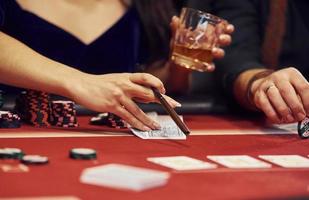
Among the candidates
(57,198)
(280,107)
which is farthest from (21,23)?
(57,198)

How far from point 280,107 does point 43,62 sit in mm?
638

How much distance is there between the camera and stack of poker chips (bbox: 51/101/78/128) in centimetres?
163

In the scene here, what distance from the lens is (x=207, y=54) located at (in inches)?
73.1

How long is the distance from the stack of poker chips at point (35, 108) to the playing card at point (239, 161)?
52 cm

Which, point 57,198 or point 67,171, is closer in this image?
point 57,198

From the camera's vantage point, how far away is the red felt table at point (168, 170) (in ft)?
3.24

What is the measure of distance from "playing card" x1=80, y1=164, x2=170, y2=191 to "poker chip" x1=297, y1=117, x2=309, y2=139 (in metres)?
0.67

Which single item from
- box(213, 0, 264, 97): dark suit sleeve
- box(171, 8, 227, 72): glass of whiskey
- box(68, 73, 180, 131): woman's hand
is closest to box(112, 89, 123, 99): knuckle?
box(68, 73, 180, 131): woman's hand

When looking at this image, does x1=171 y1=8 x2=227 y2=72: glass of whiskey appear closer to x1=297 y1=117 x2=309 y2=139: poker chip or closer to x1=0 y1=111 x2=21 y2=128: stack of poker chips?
x1=297 y1=117 x2=309 y2=139: poker chip

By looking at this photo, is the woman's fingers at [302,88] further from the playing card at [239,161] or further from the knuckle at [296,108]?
the playing card at [239,161]

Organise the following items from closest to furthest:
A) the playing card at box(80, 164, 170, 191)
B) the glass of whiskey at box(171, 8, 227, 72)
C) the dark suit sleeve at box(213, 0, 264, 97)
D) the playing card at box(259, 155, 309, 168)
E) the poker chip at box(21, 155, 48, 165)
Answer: the playing card at box(80, 164, 170, 191) < the poker chip at box(21, 155, 48, 165) < the playing card at box(259, 155, 309, 168) < the glass of whiskey at box(171, 8, 227, 72) < the dark suit sleeve at box(213, 0, 264, 97)

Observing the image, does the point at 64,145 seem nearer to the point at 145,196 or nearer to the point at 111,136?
the point at 111,136

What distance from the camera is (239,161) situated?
126 cm

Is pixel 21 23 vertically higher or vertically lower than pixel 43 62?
higher
